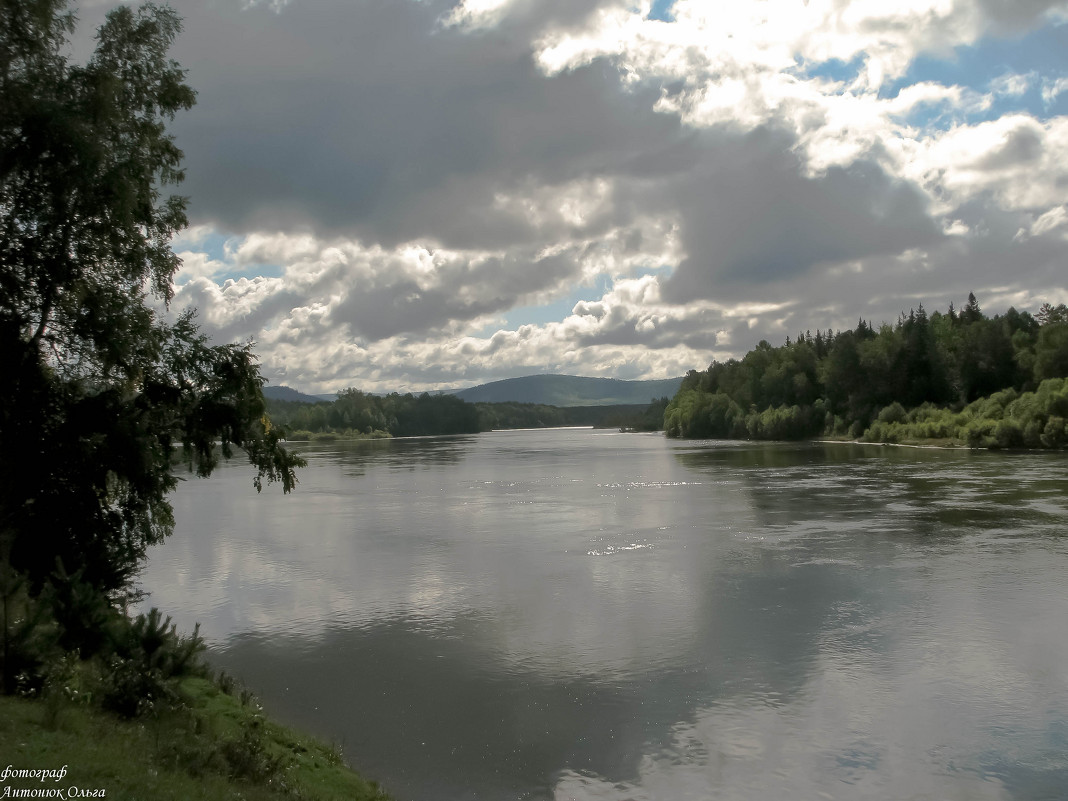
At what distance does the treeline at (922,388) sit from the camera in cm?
8900

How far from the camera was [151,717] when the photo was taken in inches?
412

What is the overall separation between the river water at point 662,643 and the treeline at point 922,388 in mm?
53259

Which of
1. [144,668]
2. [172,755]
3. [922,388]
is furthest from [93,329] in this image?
[922,388]

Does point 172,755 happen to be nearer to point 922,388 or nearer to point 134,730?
point 134,730

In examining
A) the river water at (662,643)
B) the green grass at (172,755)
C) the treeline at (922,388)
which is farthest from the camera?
the treeline at (922,388)

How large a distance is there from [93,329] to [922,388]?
118m

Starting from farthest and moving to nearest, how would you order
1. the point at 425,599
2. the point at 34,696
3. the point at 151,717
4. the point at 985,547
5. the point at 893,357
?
the point at 893,357 < the point at 985,547 < the point at 425,599 < the point at 151,717 < the point at 34,696

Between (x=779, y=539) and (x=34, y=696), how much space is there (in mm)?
27908

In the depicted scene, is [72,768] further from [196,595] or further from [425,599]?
[196,595]

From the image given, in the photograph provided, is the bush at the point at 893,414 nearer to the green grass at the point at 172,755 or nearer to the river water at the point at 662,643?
the river water at the point at 662,643

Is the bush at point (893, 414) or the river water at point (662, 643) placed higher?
the bush at point (893, 414)

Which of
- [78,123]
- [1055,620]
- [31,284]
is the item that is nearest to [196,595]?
[31,284]

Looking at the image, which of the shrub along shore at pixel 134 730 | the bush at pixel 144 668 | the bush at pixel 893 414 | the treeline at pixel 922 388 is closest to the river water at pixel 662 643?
the shrub along shore at pixel 134 730

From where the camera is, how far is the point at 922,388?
116938 mm
